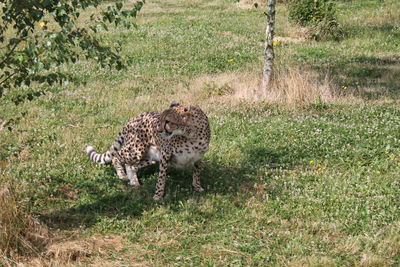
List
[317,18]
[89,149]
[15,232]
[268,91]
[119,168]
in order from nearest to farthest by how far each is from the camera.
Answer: [15,232]
[119,168]
[89,149]
[268,91]
[317,18]

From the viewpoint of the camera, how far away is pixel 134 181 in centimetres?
938

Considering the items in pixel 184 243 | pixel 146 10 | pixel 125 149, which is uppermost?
pixel 146 10

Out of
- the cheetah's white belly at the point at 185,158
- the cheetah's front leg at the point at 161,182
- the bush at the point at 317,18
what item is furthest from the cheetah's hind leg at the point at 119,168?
the bush at the point at 317,18

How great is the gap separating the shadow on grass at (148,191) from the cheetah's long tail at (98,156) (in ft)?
0.58

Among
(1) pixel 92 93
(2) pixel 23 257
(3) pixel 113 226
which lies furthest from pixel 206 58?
(2) pixel 23 257

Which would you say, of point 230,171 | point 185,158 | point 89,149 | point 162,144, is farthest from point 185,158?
point 89,149

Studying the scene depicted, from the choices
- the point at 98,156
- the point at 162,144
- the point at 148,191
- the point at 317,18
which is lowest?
the point at 148,191

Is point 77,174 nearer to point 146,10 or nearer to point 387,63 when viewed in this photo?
point 387,63

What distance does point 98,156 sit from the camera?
10180mm

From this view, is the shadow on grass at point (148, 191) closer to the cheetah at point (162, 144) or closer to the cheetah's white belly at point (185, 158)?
the cheetah at point (162, 144)

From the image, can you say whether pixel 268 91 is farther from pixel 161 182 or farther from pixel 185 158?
pixel 161 182

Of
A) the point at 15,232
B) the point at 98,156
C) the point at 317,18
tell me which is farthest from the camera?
the point at 317,18

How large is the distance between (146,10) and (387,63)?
16.3 metres

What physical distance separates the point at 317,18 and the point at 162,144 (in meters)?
15.6
